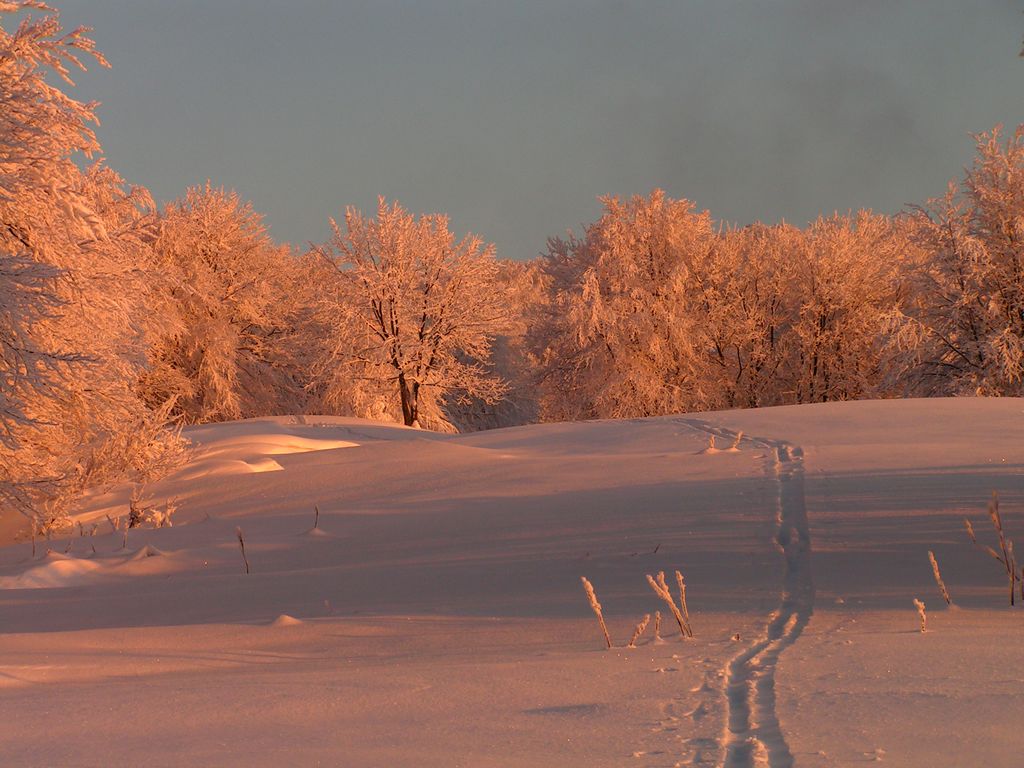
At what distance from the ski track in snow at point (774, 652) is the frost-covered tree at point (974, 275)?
16.9m

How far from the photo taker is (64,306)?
8.59m

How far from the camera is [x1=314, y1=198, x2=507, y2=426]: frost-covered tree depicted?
26.6 meters

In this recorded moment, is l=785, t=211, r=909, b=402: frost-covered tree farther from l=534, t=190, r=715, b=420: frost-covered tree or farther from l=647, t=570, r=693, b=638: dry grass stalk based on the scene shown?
l=647, t=570, r=693, b=638: dry grass stalk

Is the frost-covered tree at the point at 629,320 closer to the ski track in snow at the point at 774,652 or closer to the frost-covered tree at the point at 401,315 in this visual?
the frost-covered tree at the point at 401,315

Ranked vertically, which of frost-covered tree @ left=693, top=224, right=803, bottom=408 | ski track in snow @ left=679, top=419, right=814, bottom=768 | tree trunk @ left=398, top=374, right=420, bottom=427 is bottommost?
ski track in snow @ left=679, top=419, right=814, bottom=768

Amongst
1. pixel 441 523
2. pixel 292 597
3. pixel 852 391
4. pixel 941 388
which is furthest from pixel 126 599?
pixel 852 391

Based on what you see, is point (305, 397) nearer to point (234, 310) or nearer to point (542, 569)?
point (234, 310)

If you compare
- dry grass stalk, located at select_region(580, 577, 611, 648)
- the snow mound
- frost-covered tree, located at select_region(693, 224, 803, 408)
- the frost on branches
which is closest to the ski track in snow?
dry grass stalk, located at select_region(580, 577, 611, 648)

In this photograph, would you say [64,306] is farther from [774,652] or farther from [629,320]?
[629,320]

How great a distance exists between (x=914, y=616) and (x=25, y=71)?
9358 millimetres

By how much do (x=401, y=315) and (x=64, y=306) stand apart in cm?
1869

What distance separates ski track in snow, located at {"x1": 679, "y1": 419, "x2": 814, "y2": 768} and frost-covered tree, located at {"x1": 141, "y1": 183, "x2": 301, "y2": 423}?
20.1 m

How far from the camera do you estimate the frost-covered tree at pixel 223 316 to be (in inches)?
1034

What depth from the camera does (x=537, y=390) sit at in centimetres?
3438
